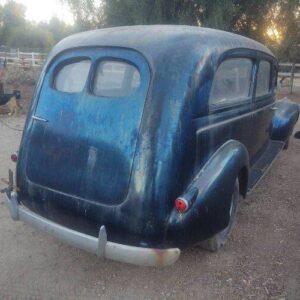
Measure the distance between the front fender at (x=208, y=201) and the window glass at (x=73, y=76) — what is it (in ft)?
4.08

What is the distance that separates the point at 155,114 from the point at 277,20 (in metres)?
13.0

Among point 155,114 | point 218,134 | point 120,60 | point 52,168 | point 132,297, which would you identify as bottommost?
point 132,297

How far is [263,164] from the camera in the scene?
15.9 feet

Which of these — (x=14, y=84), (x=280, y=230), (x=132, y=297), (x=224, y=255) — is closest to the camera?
(x=132, y=297)

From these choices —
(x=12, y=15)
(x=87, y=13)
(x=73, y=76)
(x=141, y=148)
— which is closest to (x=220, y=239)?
(x=141, y=148)

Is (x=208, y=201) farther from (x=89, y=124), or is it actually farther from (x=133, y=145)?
(x=89, y=124)

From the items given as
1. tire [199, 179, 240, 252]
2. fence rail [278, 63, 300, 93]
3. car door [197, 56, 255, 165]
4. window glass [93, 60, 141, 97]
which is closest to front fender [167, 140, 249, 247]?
car door [197, 56, 255, 165]

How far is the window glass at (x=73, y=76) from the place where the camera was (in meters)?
3.05

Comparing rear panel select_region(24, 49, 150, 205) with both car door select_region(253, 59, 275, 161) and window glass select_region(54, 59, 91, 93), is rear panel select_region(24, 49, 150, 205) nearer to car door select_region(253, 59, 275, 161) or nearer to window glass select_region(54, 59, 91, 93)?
window glass select_region(54, 59, 91, 93)

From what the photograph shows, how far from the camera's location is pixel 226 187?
2938 millimetres

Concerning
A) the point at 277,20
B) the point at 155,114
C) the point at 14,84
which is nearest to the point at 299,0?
the point at 277,20

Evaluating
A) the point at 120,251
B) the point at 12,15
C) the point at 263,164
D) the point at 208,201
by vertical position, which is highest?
the point at 12,15

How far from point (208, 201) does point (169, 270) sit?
2.78ft

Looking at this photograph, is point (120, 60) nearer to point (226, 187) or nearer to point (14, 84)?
point (226, 187)
